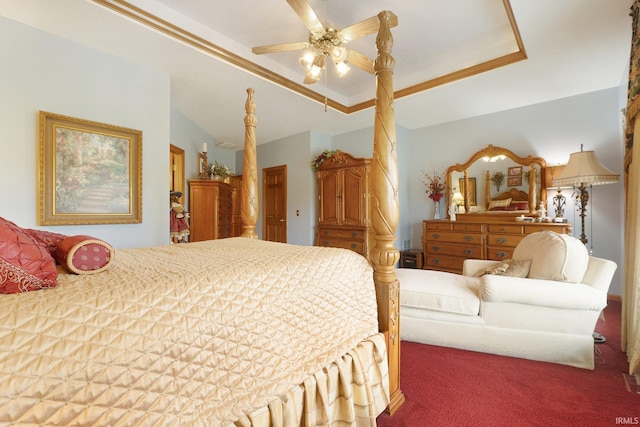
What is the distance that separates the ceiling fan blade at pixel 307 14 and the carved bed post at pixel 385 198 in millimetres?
761

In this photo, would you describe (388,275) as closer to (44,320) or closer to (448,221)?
(44,320)

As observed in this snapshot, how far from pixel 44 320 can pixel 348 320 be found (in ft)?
3.51

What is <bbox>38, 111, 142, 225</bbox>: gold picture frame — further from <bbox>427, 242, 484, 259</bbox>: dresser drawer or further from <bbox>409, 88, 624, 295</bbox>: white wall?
<bbox>409, 88, 624, 295</bbox>: white wall

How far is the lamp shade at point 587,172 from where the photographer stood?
2.92m

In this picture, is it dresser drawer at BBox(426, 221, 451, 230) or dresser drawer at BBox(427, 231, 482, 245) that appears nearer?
dresser drawer at BBox(427, 231, 482, 245)

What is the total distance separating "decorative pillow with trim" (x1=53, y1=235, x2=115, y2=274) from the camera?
943 millimetres

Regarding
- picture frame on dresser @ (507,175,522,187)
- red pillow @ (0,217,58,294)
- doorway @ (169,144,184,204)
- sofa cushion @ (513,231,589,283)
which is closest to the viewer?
red pillow @ (0,217,58,294)

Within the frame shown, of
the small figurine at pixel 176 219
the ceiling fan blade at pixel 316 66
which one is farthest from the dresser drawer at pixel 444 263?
the small figurine at pixel 176 219

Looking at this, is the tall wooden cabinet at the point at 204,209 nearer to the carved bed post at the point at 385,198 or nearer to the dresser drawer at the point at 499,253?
the carved bed post at the point at 385,198

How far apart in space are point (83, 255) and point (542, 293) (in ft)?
8.61

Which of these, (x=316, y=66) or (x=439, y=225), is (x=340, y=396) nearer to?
(x=316, y=66)

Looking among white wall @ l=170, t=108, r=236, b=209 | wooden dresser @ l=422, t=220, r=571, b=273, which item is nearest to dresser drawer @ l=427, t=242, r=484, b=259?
wooden dresser @ l=422, t=220, r=571, b=273

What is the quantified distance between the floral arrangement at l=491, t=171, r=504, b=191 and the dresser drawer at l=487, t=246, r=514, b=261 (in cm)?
99

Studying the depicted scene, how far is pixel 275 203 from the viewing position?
5.72 meters
